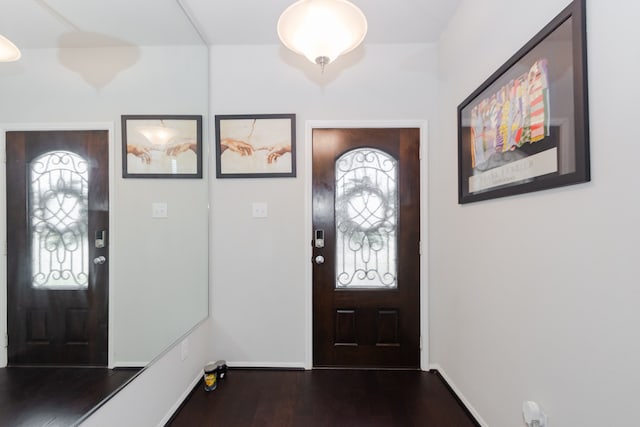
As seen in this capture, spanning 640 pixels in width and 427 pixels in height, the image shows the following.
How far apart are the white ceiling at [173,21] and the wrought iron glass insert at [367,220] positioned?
3.15ft

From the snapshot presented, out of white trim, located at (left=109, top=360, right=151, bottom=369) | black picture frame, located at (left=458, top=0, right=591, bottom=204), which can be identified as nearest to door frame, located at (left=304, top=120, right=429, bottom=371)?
black picture frame, located at (left=458, top=0, right=591, bottom=204)

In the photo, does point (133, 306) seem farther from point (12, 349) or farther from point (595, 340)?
point (595, 340)

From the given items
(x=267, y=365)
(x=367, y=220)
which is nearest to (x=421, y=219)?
(x=367, y=220)

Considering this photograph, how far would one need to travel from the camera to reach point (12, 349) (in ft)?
3.21

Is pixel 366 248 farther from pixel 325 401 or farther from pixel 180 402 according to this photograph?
pixel 180 402

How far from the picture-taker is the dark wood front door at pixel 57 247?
38.7 inches

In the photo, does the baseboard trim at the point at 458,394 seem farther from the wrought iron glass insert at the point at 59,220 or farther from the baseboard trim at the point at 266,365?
the wrought iron glass insert at the point at 59,220

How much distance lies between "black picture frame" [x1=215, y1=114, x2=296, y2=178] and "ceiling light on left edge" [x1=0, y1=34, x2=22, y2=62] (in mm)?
1414

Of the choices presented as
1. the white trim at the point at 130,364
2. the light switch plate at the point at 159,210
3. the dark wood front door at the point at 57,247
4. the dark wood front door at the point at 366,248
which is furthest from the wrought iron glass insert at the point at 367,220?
the dark wood front door at the point at 57,247

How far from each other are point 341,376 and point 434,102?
92.4 inches

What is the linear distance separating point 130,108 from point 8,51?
21.3 inches

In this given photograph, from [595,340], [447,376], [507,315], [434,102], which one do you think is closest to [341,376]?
[447,376]

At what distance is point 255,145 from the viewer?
2.34 metres

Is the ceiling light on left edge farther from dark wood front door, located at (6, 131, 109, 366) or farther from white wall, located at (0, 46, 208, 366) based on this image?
dark wood front door, located at (6, 131, 109, 366)
